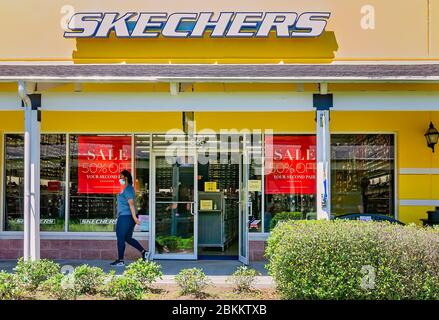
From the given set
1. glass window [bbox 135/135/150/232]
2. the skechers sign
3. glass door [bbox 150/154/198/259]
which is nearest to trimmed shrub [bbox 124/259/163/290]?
glass door [bbox 150/154/198/259]

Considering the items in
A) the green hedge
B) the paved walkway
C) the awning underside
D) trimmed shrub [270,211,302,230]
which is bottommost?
the paved walkway

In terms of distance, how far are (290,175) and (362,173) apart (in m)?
1.46

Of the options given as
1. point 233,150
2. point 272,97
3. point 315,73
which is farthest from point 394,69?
point 233,150

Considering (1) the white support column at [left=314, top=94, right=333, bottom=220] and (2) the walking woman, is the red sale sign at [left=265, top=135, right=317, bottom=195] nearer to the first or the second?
(1) the white support column at [left=314, top=94, right=333, bottom=220]

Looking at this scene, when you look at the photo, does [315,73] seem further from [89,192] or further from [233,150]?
[89,192]

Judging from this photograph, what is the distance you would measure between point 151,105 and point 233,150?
295cm

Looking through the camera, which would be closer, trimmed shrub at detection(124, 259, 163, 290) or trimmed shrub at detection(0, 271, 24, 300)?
trimmed shrub at detection(0, 271, 24, 300)

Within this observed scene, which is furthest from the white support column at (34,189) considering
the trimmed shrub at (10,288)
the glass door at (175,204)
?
the glass door at (175,204)

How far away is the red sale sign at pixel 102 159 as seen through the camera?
450 inches

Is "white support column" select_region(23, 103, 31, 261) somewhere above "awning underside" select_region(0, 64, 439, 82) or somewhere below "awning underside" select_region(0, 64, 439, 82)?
below

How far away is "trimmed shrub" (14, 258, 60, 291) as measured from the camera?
7824 mm

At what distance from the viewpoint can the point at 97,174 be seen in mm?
11430

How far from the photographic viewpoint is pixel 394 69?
944 centimetres

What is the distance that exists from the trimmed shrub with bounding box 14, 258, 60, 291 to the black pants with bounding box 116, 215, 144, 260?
2206 mm
